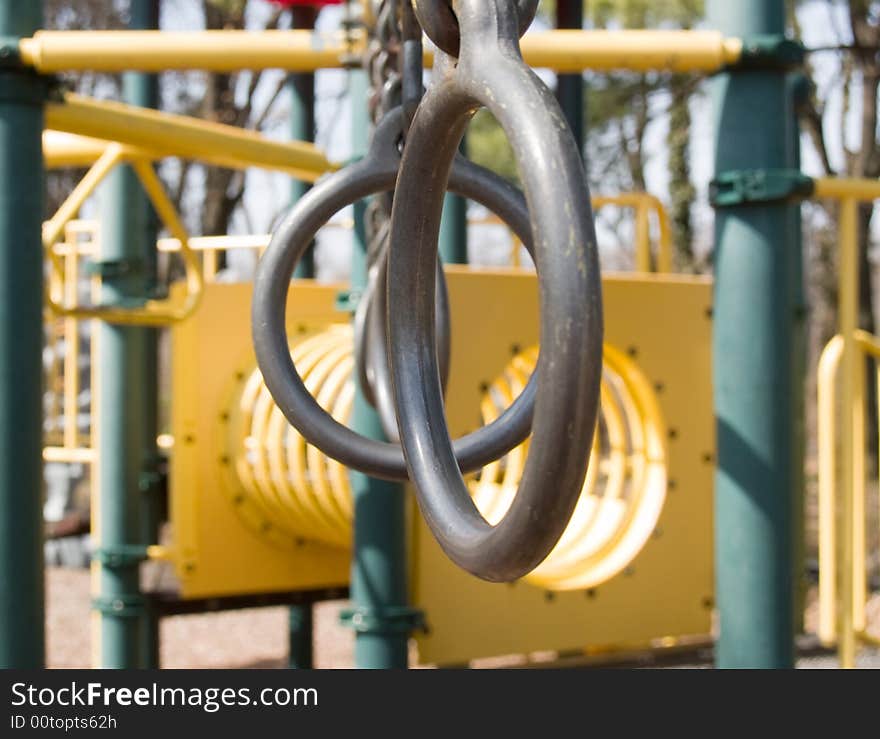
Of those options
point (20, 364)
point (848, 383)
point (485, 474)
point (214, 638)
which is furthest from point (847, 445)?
point (214, 638)

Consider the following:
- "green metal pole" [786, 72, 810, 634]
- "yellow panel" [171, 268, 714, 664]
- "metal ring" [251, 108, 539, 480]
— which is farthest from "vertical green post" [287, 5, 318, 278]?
"metal ring" [251, 108, 539, 480]

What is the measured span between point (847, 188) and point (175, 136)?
1.41m

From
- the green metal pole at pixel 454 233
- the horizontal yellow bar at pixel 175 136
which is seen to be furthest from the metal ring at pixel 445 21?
the green metal pole at pixel 454 233

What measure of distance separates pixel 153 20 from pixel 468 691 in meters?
3.62

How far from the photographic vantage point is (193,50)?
2268 millimetres

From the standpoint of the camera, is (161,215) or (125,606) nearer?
(161,215)

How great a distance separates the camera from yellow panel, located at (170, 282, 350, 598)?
410cm

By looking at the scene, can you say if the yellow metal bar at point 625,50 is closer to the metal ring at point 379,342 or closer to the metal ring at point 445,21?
the metal ring at point 379,342

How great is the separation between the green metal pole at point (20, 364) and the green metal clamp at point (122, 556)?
64.5 inches

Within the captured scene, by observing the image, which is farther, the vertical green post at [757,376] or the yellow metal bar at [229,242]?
the yellow metal bar at [229,242]

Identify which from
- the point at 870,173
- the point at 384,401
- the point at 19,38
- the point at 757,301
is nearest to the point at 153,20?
the point at 19,38

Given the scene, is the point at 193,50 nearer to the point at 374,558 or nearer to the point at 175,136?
the point at 175,136

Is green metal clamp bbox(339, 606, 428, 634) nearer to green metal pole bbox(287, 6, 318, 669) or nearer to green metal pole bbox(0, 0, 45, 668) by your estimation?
green metal pole bbox(0, 0, 45, 668)

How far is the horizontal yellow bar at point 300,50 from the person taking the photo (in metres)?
2.20
